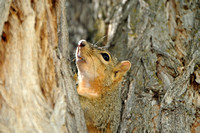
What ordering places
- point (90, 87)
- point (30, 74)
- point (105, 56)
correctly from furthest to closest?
point (105, 56) → point (90, 87) → point (30, 74)

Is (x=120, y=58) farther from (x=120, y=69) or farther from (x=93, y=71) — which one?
(x=93, y=71)

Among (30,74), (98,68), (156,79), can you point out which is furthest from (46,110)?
(156,79)

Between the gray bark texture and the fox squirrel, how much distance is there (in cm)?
15

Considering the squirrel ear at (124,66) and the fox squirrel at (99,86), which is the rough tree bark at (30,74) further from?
the squirrel ear at (124,66)

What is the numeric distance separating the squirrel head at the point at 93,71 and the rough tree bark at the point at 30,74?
1.26 metres

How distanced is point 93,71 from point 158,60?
93cm

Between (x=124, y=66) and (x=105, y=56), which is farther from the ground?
(x=105, y=56)

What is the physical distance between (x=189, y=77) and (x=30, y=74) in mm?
2067

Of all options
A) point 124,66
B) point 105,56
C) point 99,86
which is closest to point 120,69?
point 124,66

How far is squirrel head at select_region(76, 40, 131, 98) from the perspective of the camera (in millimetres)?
3500

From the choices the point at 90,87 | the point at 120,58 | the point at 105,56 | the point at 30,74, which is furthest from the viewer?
the point at 120,58

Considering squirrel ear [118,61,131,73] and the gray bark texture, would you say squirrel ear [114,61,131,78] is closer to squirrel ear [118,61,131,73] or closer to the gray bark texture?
squirrel ear [118,61,131,73]

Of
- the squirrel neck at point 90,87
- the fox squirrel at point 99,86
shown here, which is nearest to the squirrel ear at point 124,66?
the fox squirrel at point 99,86

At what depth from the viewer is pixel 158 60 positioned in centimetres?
384
